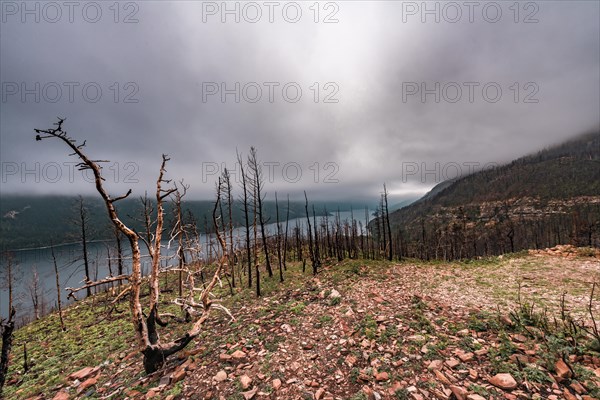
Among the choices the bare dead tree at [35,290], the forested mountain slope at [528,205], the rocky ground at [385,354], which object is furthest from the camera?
the forested mountain slope at [528,205]

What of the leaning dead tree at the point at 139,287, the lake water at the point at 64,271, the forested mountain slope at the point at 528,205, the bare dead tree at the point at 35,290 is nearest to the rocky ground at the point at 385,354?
the leaning dead tree at the point at 139,287

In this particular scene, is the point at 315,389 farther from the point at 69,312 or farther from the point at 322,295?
the point at 69,312

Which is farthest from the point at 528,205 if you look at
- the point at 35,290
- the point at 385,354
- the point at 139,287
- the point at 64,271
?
the point at 64,271

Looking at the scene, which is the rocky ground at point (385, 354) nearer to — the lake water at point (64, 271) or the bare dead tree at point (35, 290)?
the lake water at point (64, 271)

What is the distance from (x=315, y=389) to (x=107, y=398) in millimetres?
6818

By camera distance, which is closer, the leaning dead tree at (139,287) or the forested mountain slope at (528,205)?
the leaning dead tree at (139,287)

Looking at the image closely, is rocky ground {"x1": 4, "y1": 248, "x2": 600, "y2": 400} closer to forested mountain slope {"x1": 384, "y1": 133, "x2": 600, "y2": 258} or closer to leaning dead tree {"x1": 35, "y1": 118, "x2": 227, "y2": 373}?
leaning dead tree {"x1": 35, "y1": 118, "x2": 227, "y2": 373}

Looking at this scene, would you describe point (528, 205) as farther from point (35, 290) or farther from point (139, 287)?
point (35, 290)

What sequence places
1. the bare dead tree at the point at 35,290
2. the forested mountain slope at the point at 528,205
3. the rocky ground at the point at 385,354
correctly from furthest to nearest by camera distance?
the forested mountain slope at the point at 528,205
the bare dead tree at the point at 35,290
the rocky ground at the point at 385,354

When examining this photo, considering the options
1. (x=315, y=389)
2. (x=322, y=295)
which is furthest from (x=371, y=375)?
(x=322, y=295)

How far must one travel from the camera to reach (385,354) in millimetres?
7348

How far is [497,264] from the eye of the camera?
21.2m

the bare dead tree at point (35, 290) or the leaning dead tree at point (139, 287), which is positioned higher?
the leaning dead tree at point (139, 287)

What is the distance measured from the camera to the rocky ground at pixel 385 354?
19.3 feet
